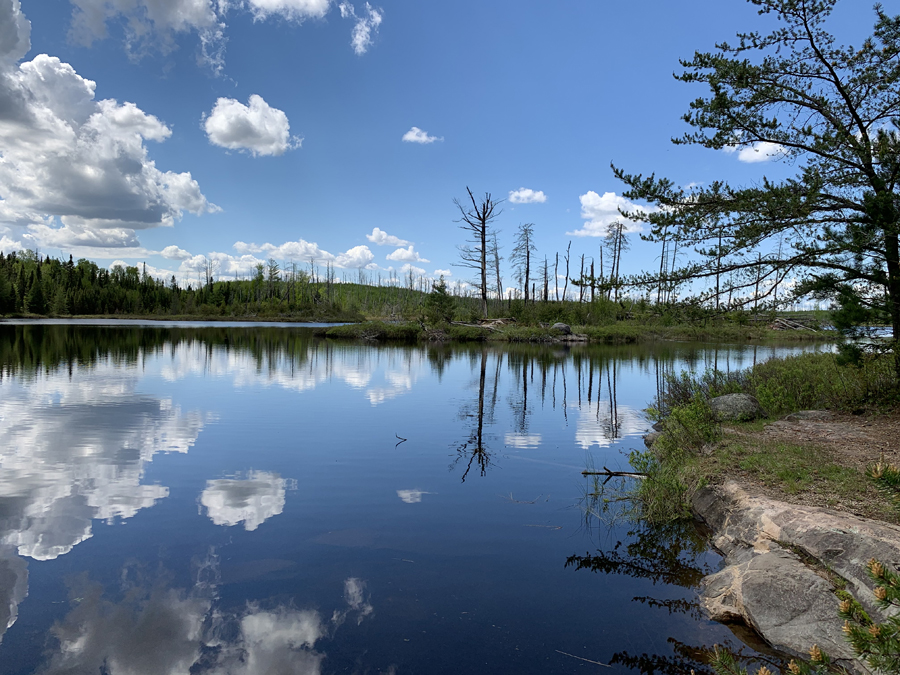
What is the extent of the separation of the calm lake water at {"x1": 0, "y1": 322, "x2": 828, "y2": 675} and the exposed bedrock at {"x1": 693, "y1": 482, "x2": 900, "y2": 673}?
345mm

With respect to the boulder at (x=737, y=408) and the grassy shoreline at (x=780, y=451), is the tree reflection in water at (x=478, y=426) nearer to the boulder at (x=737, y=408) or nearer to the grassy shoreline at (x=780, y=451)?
the grassy shoreline at (x=780, y=451)

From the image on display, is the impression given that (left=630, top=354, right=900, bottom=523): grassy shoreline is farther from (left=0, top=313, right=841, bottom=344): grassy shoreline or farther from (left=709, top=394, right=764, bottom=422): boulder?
(left=0, top=313, right=841, bottom=344): grassy shoreline

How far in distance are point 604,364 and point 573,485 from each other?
67.5 feet

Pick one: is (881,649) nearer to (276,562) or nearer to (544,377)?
(276,562)

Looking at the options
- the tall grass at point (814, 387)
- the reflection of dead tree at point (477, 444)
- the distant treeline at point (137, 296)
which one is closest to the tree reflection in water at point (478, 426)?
the reflection of dead tree at point (477, 444)

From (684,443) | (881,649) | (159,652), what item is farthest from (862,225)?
(159,652)

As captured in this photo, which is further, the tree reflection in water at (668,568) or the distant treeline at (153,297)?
the distant treeline at (153,297)

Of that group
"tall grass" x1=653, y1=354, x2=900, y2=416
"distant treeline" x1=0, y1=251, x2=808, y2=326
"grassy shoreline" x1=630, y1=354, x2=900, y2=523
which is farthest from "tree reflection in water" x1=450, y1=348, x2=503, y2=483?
"distant treeline" x1=0, y1=251, x2=808, y2=326

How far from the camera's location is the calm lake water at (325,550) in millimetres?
4477

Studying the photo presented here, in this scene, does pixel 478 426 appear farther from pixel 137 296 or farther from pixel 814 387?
pixel 137 296

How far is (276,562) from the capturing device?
5.83m

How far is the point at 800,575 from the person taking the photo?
4.85 metres

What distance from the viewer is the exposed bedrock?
14.5 feet

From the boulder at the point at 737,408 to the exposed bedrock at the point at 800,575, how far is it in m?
5.98
